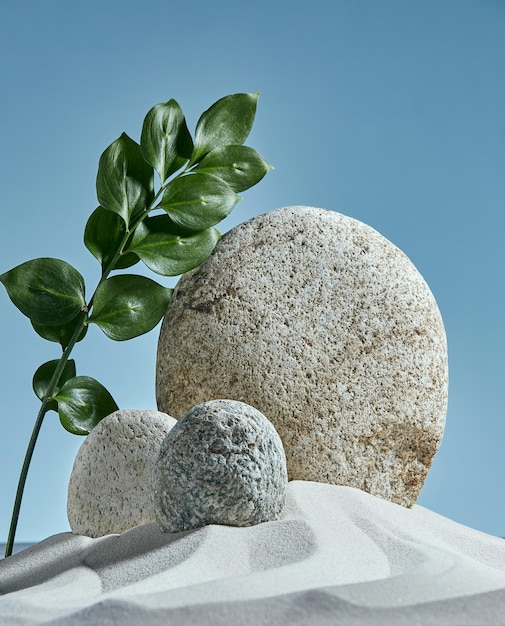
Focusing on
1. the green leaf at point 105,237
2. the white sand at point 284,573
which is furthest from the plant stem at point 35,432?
the white sand at point 284,573

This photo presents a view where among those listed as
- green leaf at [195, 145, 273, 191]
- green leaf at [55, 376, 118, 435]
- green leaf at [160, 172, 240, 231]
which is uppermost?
green leaf at [195, 145, 273, 191]

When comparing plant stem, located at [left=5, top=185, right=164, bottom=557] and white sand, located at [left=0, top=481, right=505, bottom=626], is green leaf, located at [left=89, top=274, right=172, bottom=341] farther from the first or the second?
white sand, located at [left=0, top=481, right=505, bottom=626]

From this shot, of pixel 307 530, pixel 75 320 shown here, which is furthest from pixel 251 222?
pixel 307 530

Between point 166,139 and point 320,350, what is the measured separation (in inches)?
32.2

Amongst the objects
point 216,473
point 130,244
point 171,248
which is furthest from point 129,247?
point 216,473

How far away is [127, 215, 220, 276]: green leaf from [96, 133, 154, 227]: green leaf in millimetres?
76

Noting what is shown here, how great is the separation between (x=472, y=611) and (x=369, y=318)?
1.20 m

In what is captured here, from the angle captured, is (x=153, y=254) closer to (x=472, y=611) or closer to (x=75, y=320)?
(x=75, y=320)

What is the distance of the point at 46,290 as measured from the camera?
2205mm

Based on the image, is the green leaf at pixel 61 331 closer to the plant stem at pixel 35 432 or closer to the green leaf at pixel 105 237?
the plant stem at pixel 35 432

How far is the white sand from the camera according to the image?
3.16ft

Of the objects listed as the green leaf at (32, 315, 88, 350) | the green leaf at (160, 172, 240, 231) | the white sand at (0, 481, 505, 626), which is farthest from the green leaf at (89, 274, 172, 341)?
the white sand at (0, 481, 505, 626)

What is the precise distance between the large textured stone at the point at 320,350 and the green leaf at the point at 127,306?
0.16 ft

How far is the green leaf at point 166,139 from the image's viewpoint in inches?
90.0
